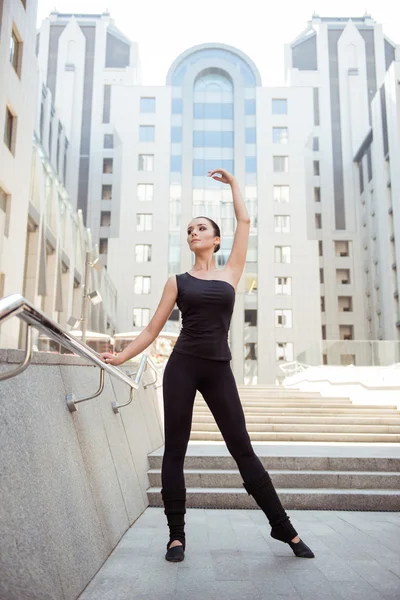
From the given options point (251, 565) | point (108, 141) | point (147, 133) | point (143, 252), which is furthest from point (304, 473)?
point (108, 141)

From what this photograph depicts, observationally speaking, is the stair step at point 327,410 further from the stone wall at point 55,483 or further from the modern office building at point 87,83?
the modern office building at point 87,83

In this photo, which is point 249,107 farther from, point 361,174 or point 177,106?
point 361,174

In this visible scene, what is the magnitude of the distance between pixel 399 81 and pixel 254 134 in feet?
37.4

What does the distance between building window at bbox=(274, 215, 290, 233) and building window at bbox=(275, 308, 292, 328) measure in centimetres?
621

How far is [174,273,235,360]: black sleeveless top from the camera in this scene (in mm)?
3316

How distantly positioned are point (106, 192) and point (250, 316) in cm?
1884

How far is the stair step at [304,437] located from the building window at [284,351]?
31.0 meters

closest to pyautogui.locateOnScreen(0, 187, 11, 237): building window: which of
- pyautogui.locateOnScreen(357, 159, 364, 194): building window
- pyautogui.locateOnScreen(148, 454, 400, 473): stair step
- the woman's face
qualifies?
pyautogui.locateOnScreen(148, 454, 400, 473): stair step

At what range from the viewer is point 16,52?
19219 mm

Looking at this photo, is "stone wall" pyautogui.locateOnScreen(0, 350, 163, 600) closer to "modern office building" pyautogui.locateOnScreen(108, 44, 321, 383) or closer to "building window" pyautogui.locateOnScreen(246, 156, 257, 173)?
"modern office building" pyautogui.locateOnScreen(108, 44, 321, 383)

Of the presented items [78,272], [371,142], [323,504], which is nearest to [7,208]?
[78,272]

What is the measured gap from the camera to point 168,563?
3.24 meters

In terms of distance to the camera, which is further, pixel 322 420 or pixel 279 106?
pixel 279 106

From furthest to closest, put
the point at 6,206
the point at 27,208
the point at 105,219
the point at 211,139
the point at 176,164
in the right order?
1. the point at 105,219
2. the point at 211,139
3. the point at 176,164
4. the point at 27,208
5. the point at 6,206
